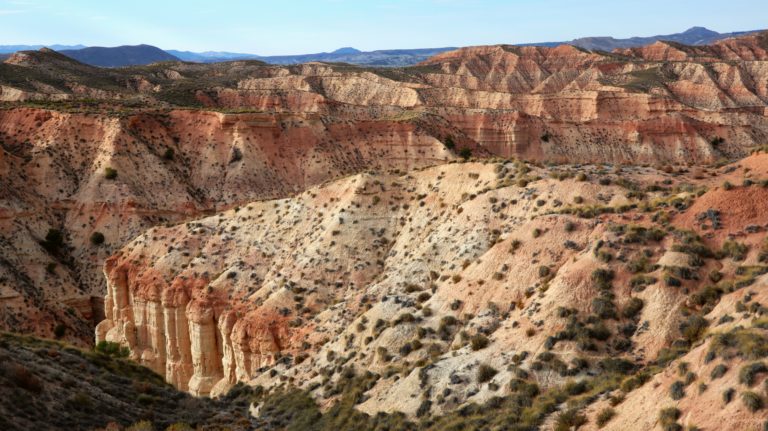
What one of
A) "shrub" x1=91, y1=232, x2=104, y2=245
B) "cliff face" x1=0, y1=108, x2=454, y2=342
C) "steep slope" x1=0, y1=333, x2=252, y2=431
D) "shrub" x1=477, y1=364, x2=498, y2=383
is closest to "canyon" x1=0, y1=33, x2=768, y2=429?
"shrub" x1=477, y1=364, x2=498, y2=383

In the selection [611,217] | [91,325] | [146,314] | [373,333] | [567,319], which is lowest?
[91,325]

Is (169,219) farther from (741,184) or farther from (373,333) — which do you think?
(741,184)

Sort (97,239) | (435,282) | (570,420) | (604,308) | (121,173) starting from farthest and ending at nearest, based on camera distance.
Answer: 1. (121,173)
2. (97,239)
3. (435,282)
4. (604,308)
5. (570,420)

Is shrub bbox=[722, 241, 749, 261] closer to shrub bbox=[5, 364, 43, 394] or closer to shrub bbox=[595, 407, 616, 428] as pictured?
shrub bbox=[595, 407, 616, 428]

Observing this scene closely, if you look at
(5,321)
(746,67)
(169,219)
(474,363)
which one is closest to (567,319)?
(474,363)

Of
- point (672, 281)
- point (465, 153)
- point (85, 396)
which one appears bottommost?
point (85, 396)

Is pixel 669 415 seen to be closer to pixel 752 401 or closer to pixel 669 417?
pixel 669 417

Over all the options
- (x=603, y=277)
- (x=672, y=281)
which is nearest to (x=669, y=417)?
(x=672, y=281)
